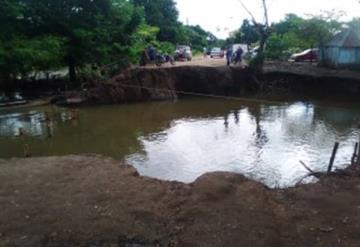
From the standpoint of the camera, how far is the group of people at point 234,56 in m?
35.1

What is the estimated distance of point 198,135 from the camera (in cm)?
2077

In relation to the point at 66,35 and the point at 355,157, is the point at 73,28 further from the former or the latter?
the point at 355,157

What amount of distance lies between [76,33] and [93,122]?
884 centimetres

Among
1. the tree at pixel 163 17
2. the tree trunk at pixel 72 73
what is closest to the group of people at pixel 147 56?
the tree trunk at pixel 72 73

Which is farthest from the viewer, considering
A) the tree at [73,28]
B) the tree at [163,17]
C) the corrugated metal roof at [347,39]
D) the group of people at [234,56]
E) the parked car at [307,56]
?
the tree at [163,17]

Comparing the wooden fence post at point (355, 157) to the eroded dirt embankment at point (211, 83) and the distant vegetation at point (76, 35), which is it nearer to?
the eroded dirt embankment at point (211, 83)

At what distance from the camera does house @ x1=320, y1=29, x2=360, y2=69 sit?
33.2 m

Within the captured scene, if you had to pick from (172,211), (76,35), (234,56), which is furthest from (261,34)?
(172,211)

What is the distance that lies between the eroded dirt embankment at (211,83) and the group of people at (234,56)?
1.07 meters

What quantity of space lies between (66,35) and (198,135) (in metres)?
15.1

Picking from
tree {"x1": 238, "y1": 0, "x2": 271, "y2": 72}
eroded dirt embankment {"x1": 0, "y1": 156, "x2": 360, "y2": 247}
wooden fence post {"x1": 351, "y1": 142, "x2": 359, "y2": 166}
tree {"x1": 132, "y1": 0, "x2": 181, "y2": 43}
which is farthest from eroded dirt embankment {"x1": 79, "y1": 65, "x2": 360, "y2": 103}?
tree {"x1": 132, "y1": 0, "x2": 181, "y2": 43}

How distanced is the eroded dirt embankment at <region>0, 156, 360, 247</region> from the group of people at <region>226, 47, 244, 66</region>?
24.1m

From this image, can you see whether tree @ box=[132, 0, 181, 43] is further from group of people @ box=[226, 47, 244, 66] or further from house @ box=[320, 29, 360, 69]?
house @ box=[320, 29, 360, 69]

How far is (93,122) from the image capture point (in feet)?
79.0
